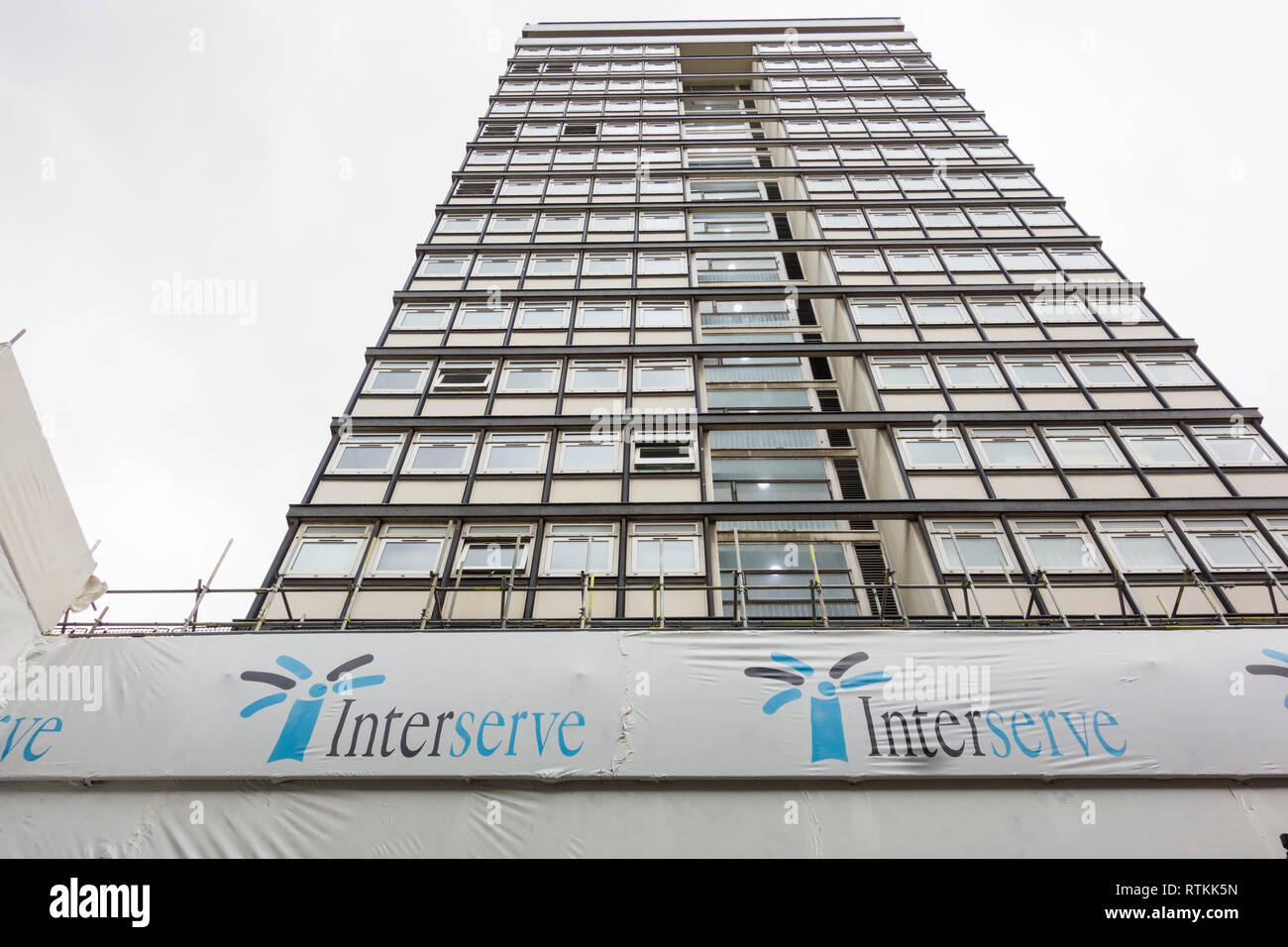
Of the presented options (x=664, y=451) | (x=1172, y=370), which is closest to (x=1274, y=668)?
(x=1172, y=370)

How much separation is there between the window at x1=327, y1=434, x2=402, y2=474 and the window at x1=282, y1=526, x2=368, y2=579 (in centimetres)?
198

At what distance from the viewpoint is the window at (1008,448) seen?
58.3 feet

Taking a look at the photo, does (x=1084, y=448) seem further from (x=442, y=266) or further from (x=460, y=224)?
(x=460, y=224)

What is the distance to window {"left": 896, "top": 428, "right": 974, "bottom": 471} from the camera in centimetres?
1766

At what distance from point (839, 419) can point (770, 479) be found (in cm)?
241

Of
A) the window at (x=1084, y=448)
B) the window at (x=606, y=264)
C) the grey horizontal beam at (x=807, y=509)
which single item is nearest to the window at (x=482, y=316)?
the window at (x=606, y=264)

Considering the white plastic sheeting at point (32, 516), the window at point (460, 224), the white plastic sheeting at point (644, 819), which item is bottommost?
the white plastic sheeting at point (644, 819)

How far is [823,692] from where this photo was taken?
1141cm

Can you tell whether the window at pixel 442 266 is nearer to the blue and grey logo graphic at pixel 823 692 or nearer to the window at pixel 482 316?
the window at pixel 482 316

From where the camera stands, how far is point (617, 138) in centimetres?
3466

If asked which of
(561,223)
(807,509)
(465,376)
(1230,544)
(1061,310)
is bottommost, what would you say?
(1230,544)

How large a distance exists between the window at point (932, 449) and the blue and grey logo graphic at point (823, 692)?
24.4ft
